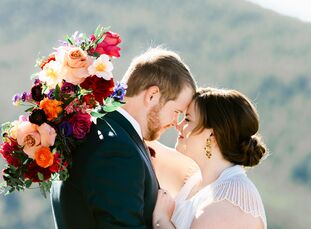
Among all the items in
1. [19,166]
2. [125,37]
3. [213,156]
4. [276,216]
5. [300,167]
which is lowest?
[276,216]

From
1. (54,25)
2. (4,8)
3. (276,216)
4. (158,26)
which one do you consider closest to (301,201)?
(276,216)

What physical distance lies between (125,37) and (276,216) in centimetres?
1324

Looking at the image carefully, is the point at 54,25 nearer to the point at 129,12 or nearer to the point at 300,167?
the point at 129,12

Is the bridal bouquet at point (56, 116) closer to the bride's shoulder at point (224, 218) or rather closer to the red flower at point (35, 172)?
the red flower at point (35, 172)

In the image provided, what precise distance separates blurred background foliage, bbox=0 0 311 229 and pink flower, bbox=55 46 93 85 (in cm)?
3378

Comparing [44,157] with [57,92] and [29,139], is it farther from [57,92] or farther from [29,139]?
[57,92]

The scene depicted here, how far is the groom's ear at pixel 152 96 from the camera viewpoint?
150 inches

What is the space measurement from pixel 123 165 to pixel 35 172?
1.40 ft

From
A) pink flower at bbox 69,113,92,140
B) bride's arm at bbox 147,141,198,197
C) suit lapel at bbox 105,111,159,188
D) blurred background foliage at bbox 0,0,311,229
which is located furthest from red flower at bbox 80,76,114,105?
blurred background foliage at bbox 0,0,311,229

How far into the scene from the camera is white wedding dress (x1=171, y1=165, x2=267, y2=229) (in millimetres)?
4062

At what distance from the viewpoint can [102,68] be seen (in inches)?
132

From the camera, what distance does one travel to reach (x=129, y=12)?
39.2m

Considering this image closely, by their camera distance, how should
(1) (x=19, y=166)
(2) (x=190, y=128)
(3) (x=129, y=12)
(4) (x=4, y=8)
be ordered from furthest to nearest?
(3) (x=129, y=12)
(4) (x=4, y=8)
(2) (x=190, y=128)
(1) (x=19, y=166)

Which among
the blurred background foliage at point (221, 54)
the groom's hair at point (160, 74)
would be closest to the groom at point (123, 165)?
the groom's hair at point (160, 74)
